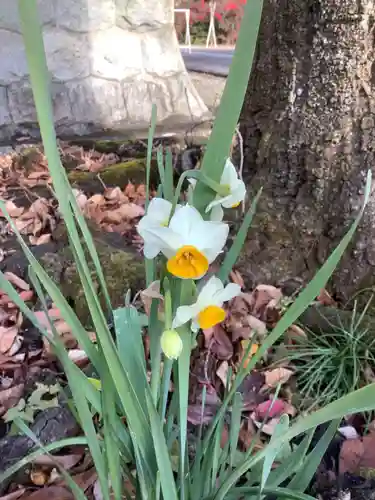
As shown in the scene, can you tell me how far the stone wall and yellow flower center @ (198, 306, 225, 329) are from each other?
9.08ft

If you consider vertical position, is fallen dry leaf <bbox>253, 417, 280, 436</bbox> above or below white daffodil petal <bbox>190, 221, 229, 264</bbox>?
below

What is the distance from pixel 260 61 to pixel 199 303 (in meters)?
1.07

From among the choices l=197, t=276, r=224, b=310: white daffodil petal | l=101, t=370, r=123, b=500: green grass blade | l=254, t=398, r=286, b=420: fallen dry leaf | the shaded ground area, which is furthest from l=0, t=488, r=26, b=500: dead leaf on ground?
l=197, t=276, r=224, b=310: white daffodil petal

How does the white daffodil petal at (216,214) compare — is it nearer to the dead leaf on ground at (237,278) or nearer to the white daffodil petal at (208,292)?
the white daffodil petal at (208,292)

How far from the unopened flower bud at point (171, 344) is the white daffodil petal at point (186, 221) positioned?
0.09 m

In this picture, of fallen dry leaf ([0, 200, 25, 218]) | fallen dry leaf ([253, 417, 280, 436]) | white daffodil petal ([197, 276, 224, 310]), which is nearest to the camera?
white daffodil petal ([197, 276, 224, 310])

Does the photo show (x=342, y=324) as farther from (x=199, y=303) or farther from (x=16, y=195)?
(x=16, y=195)

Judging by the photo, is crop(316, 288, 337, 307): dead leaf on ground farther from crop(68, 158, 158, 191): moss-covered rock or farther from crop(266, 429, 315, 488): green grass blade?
crop(68, 158, 158, 191): moss-covered rock

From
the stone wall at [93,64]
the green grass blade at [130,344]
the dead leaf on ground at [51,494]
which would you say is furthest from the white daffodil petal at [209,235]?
the stone wall at [93,64]

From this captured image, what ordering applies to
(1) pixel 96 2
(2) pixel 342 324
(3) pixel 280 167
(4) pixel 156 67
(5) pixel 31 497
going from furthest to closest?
(4) pixel 156 67 → (1) pixel 96 2 → (3) pixel 280 167 → (2) pixel 342 324 → (5) pixel 31 497

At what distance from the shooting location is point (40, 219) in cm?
185

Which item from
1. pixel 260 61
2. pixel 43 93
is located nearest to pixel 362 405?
pixel 43 93

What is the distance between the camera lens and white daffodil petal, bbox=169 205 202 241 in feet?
1.66

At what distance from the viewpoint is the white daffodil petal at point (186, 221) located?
0.51m
